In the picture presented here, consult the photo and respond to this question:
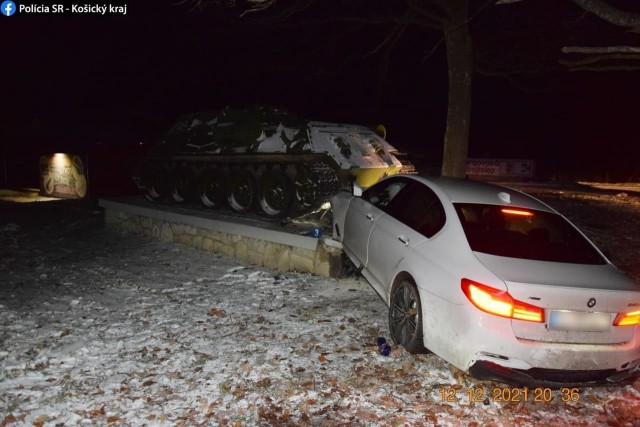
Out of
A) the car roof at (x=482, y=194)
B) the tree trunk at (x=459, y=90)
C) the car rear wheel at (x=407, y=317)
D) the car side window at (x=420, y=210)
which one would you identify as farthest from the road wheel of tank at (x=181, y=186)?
the car rear wheel at (x=407, y=317)

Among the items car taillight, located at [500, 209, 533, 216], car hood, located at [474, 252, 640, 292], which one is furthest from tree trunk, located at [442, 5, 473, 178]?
car hood, located at [474, 252, 640, 292]

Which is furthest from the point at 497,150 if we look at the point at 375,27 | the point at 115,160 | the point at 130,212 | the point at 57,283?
the point at 57,283

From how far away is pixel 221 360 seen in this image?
4.59 metres

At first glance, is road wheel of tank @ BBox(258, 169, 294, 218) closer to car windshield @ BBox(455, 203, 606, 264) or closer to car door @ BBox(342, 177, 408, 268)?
car door @ BBox(342, 177, 408, 268)

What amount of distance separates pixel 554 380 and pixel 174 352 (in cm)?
331

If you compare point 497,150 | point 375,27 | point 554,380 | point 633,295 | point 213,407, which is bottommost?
point 213,407

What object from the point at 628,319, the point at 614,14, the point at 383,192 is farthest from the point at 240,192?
the point at 628,319

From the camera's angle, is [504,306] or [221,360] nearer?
[504,306]

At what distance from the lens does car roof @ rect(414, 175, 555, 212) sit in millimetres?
4637

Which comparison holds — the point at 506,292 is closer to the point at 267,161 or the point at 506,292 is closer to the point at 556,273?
the point at 556,273

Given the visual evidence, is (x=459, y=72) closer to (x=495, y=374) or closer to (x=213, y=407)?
(x=495, y=374)

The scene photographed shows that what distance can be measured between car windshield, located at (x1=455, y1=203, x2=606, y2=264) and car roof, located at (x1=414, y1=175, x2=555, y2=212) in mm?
73

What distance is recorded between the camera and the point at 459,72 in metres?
8.86

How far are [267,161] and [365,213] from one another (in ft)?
14.1
